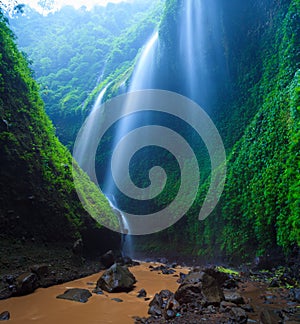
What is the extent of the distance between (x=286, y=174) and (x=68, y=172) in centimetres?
627

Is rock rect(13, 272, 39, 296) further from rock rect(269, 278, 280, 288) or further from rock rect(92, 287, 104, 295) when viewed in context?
rock rect(269, 278, 280, 288)

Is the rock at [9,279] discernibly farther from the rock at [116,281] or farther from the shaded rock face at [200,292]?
the shaded rock face at [200,292]

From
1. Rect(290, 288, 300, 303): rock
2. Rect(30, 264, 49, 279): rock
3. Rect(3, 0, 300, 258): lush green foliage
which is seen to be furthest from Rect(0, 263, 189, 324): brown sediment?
Rect(3, 0, 300, 258): lush green foliage

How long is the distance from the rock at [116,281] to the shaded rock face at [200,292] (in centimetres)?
155

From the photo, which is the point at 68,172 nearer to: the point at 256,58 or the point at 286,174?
the point at 286,174

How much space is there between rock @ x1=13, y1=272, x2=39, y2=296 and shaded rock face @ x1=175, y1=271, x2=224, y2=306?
9.21ft

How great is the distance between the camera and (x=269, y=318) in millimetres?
3467

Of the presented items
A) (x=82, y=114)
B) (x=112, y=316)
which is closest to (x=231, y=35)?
(x=112, y=316)

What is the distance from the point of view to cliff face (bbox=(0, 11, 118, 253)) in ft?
20.8

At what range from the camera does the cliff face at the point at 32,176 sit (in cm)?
635

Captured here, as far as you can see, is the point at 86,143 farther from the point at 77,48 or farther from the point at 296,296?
the point at 77,48

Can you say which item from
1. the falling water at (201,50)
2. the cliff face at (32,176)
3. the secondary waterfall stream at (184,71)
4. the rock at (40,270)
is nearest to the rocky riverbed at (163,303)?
the rock at (40,270)

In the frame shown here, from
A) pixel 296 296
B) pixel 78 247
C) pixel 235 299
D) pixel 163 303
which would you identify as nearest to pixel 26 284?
pixel 78 247

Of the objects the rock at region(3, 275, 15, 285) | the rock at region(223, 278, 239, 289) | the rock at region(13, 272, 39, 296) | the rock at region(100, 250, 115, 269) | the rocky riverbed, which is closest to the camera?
the rocky riverbed
